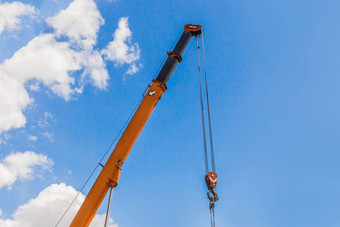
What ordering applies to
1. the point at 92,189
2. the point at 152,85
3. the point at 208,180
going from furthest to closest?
the point at 152,85, the point at 92,189, the point at 208,180

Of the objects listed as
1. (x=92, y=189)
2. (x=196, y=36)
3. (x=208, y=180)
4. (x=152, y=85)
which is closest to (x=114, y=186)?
(x=92, y=189)

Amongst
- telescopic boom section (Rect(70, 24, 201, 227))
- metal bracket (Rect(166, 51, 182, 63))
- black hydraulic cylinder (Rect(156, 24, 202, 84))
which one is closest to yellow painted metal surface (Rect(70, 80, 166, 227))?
telescopic boom section (Rect(70, 24, 201, 227))

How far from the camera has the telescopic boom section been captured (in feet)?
30.3

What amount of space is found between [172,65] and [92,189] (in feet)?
19.9

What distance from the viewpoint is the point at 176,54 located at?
39.4 ft

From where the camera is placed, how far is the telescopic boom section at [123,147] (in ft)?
30.3

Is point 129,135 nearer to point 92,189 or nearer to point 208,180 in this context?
point 92,189

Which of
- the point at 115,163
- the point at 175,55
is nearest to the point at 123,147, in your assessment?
the point at 115,163

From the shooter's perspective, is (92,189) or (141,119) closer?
(92,189)

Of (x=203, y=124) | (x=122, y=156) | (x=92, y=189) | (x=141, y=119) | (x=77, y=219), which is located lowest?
(x=77, y=219)

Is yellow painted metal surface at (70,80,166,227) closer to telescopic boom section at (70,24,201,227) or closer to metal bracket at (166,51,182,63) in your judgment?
telescopic boom section at (70,24,201,227)

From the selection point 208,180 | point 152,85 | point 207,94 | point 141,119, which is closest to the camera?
point 208,180

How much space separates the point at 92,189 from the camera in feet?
31.4

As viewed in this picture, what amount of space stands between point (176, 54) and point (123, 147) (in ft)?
16.0
